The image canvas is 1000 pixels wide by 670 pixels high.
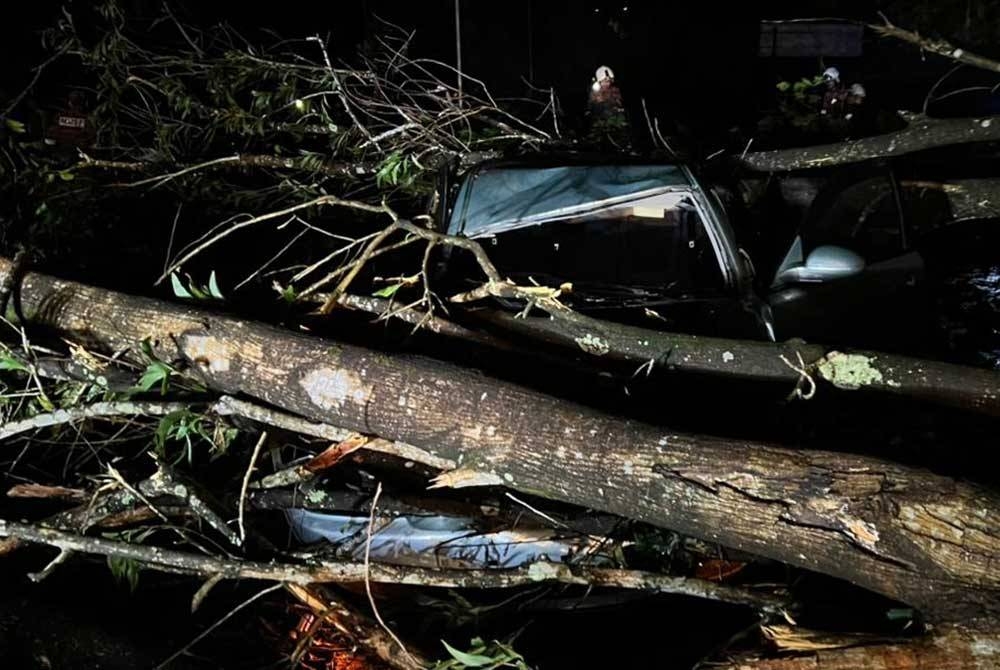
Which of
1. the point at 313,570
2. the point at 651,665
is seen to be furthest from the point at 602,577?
the point at 313,570

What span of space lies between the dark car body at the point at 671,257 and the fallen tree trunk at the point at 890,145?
1.18ft

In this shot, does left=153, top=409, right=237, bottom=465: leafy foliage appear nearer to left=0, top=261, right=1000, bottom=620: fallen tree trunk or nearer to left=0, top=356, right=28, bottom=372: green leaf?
left=0, top=261, right=1000, bottom=620: fallen tree trunk

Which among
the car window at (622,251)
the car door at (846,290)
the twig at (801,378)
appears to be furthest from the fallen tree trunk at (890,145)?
the twig at (801,378)

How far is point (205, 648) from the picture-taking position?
10.2 ft

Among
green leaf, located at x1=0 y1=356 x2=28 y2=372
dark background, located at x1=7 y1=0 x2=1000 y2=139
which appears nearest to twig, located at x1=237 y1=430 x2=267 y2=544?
green leaf, located at x1=0 y1=356 x2=28 y2=372

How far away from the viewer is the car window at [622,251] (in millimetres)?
3732

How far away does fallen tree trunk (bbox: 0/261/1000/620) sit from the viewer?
76.9 inches

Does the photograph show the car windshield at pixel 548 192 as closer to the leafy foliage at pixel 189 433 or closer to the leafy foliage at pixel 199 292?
the leafy foliage at pixel 199 292

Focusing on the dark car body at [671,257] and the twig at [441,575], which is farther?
the dark car body at [671,257]

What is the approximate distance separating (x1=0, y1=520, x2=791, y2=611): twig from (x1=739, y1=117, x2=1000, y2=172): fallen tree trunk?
2793 millimetres

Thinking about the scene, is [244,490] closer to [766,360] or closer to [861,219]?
[766,360]

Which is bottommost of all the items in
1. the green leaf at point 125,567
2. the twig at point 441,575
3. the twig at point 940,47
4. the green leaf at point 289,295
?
the green leaf at point 125,567

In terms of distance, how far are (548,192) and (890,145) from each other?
1919 millimetres

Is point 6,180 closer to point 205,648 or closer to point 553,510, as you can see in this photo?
point 205,648
